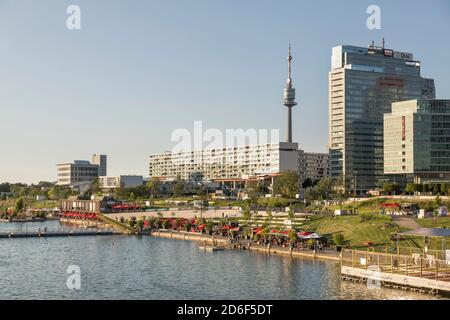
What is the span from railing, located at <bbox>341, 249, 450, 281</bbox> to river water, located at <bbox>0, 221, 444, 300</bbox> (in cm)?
274

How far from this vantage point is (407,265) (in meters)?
65.2

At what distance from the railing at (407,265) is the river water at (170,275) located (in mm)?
2740

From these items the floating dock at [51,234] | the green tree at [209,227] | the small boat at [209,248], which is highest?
the green tree at [209,227]

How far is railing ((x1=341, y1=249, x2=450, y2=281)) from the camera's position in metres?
61.0

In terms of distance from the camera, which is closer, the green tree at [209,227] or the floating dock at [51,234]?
the green tree at [209,227]

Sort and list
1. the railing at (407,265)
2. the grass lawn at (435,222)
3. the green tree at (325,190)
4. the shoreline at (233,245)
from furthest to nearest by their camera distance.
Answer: the green tree at (325,190)
the grass lawn at (435,222)
the shoreline at (233,245)
the railing at (407,265)

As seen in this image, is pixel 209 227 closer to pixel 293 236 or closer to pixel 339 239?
pixel 293 236

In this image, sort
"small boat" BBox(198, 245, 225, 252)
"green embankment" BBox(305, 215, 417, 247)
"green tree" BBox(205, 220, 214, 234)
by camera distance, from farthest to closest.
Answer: "green tree" BBox(205, 220, 214, 234) < "small boat" BBox(198, 245, 225, 252) < "green embankment" BBox(305, 215, 417, 247)

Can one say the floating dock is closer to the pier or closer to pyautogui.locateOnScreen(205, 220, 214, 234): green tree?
pyautogui.locateOnScreen(205, 220, 214, 234): green tree

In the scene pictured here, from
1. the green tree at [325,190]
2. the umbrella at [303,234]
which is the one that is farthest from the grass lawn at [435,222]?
the green tree at [325,190]

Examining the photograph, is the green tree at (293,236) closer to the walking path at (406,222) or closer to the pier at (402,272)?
the walking path at (406,222)

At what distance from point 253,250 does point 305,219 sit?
70.1 feet

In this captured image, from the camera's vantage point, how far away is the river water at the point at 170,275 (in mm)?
60094

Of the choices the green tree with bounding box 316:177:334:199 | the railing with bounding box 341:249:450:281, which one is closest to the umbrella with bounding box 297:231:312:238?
the railing with bounding box 341:249:450:281
